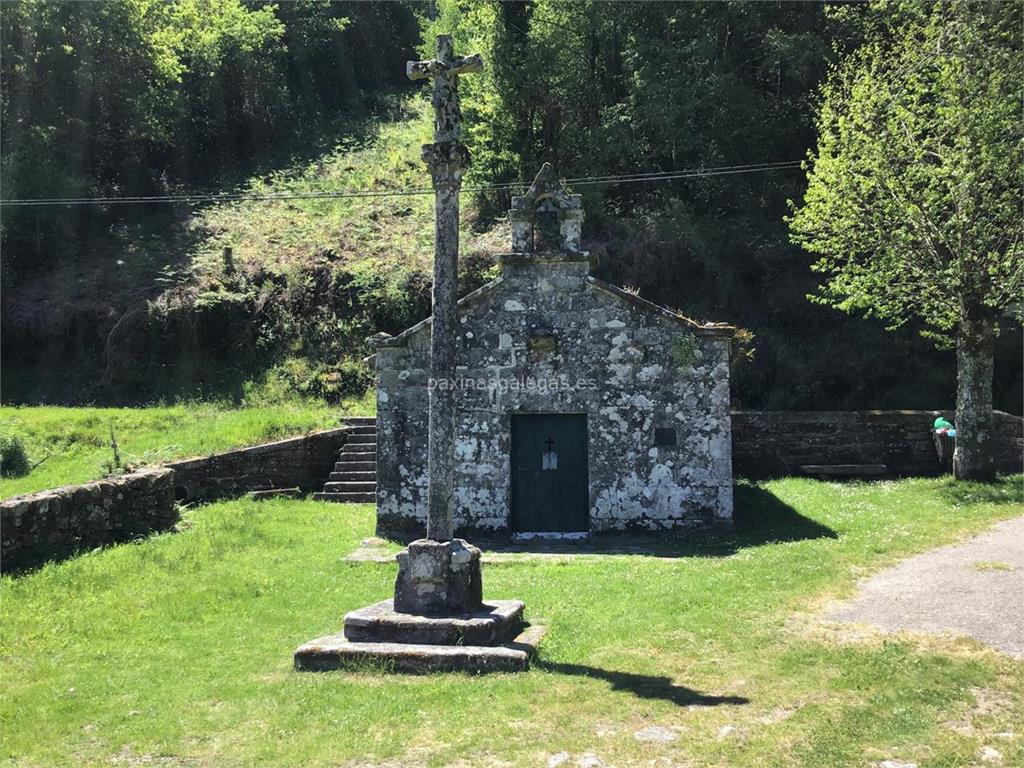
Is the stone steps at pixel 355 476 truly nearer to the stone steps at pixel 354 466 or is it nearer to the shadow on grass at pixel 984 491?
the stone steps at pixel 354 466

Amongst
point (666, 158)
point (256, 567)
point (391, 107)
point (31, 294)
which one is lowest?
point (256, 567)

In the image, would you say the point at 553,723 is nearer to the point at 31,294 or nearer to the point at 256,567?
the point at 256,567

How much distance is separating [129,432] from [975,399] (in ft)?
60.5

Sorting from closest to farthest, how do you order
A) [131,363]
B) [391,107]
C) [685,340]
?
1. [685,340]
2. [131,363]
3. [391,107]

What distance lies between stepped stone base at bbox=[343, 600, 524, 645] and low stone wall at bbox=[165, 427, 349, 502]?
394 inches

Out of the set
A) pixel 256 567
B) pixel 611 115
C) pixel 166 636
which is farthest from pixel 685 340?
pixel 611 115

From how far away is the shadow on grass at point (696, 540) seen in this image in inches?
507

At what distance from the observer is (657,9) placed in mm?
28516

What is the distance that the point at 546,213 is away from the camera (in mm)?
14430

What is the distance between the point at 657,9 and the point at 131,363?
20.7 m

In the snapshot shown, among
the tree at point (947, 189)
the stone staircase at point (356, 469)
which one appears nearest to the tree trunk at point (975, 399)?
the tree at point (947, 189)

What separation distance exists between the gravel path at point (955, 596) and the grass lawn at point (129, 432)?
1261 cm

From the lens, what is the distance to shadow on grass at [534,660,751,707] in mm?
6148

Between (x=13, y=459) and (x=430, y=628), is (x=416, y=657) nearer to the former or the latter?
(x=430, y=628)
